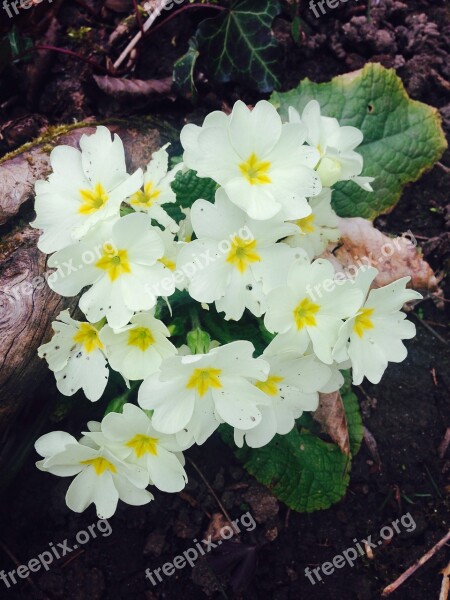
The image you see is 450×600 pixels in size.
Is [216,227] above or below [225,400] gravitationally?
above

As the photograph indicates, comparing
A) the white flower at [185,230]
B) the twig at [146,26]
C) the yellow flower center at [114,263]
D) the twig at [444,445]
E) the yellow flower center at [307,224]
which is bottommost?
the twig at [444,445]

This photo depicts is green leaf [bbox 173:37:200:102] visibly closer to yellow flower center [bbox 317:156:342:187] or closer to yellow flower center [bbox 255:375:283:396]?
yellow flower center [bbox 317:156:342:187]

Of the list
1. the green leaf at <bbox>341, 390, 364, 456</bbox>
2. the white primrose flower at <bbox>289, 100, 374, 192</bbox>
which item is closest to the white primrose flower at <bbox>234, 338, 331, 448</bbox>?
the white primrose flower at <bbox>289, 100, 374, 192</bbox>

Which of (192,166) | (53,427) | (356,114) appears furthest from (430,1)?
(53,427)

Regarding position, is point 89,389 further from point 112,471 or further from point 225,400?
point 225,400

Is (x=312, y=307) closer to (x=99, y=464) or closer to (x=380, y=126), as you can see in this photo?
(x=99, y=464)

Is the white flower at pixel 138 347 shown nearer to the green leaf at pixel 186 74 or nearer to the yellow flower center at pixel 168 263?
the yellow flower center at pixel 168 263

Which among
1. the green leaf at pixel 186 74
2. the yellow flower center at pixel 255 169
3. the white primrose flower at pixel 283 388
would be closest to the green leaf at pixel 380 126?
the green leaf at pixel 186 74
